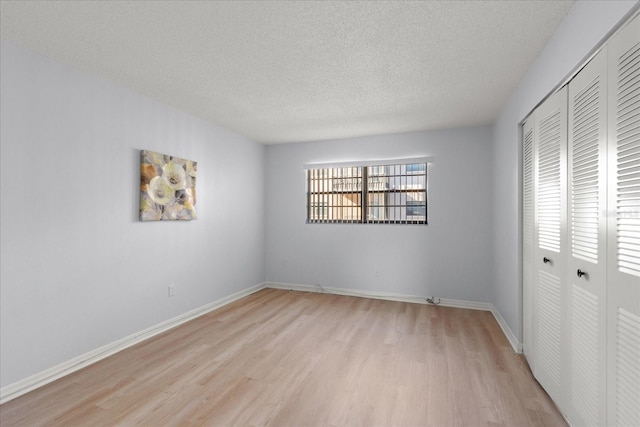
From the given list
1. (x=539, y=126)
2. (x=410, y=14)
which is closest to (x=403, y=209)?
(x=539, y=126)

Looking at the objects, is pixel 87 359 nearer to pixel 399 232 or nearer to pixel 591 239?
pixel 591 239

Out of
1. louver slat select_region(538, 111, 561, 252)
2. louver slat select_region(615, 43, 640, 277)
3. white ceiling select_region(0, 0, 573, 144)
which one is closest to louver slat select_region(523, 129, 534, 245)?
louver slat select_region(538, 111, 561, 252)

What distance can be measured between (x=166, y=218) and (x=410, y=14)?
2992 millimetres

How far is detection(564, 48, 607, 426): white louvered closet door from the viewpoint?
144 cm

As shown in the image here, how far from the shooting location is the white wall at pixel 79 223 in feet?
7.07

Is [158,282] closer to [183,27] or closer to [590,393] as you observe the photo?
[183,27]

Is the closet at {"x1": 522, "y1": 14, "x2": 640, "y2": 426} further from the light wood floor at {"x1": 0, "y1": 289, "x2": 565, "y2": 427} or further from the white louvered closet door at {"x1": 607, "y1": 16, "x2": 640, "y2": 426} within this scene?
the light wood floor at {"x1": 0, "y1": 289, "x2": 565, "y2": 427}

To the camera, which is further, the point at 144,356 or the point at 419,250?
the point at 419,250

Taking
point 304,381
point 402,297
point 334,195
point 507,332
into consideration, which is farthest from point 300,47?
point 402,297

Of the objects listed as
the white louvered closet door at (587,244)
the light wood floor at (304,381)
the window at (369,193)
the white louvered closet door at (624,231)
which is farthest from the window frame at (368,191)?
the white louvered closet door at (624,231)

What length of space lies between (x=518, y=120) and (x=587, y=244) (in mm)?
1628

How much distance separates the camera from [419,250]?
14.5 feet

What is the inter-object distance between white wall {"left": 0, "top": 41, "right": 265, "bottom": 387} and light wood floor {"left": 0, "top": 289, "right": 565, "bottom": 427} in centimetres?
35

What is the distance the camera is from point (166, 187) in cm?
334
